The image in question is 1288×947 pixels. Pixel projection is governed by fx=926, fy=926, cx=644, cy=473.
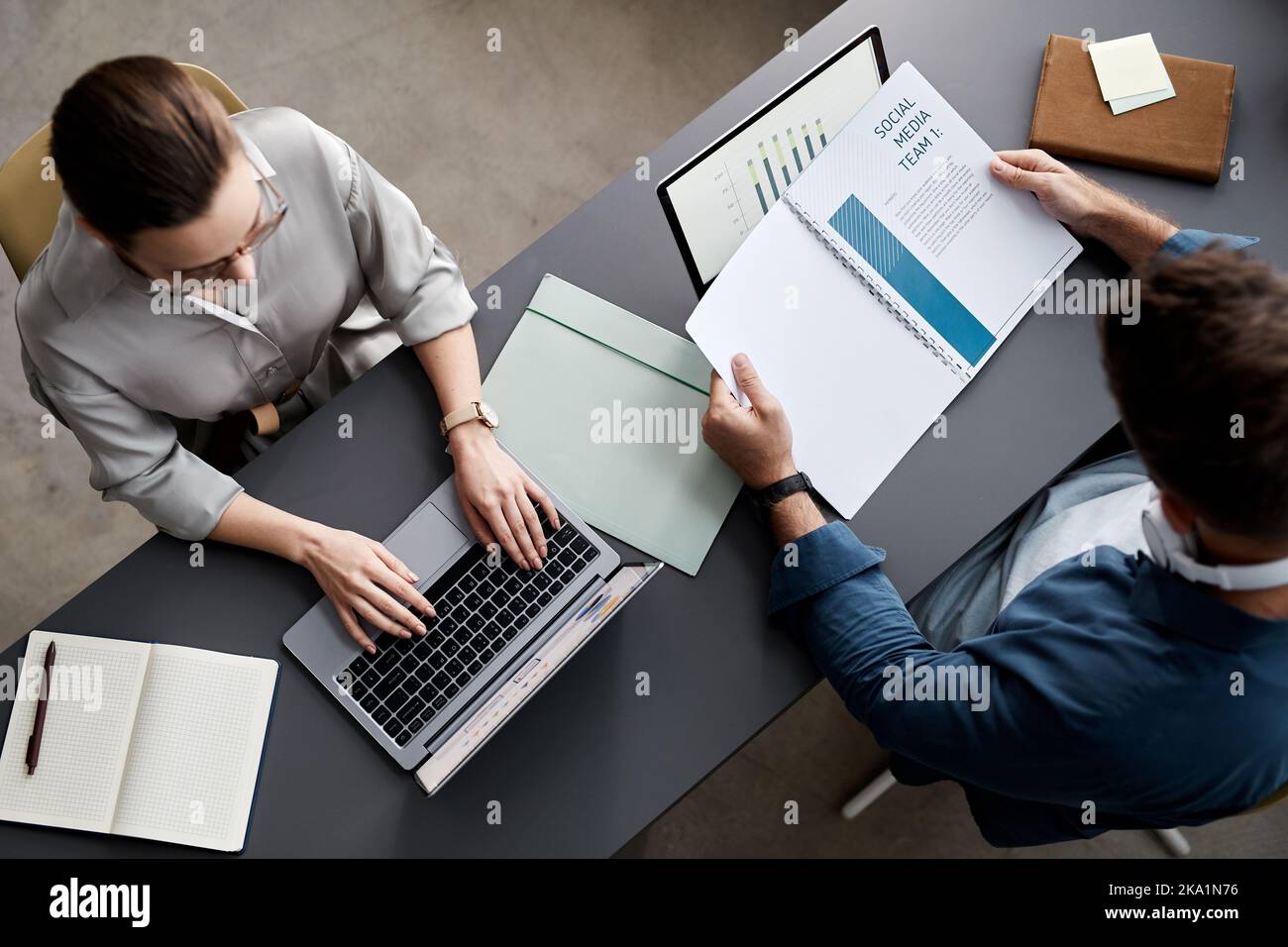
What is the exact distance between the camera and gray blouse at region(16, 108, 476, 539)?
41.0 inches

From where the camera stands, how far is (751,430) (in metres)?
1.15

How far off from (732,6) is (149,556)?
6.18 ft

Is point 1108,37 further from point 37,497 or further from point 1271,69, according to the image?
point 37,497

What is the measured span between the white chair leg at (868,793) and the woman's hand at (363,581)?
112cm

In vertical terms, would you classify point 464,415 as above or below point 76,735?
above

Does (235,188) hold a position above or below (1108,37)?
above

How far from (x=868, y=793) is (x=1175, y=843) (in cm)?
66

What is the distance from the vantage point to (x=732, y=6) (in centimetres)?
229

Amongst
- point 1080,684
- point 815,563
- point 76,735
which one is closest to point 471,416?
point 815,563

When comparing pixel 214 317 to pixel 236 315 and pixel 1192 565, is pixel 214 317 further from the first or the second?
pixel 1192 565

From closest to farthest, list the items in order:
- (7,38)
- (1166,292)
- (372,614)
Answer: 1. (1166,292)
2. (372,614)
3. (7,38)

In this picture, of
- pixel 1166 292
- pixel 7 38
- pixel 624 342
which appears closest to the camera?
pixel 1166 292

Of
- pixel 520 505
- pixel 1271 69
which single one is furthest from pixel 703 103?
pixel 520 505
